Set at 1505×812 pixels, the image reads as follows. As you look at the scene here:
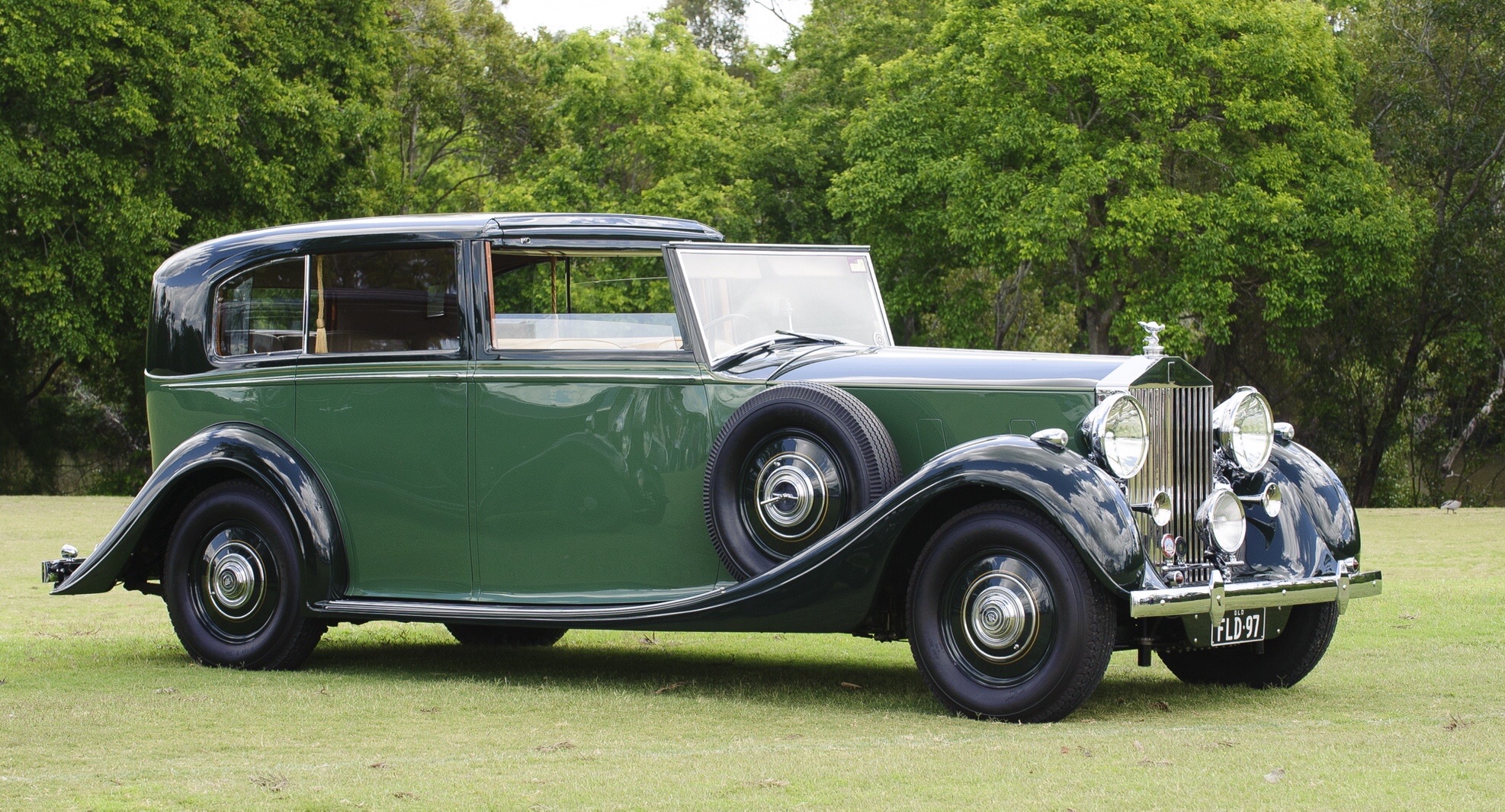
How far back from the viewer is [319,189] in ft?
114

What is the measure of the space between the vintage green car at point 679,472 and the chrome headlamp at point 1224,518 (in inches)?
0.6

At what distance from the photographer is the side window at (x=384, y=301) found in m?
8.12

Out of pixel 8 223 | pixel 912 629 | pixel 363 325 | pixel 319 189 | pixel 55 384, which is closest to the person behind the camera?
pixel 912 629

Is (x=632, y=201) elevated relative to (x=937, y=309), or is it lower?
elevated

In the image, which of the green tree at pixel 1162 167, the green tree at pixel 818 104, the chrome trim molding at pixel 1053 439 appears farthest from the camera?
the green tree at pixel 818 104

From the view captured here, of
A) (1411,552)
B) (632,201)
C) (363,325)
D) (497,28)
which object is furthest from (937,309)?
(363,325)

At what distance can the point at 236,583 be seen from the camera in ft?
27.7

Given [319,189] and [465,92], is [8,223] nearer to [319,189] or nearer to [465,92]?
[319,189]

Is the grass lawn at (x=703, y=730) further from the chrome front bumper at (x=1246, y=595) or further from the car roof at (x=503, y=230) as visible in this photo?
the car roof at (x=503, y=230)

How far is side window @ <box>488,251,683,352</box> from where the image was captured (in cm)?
782

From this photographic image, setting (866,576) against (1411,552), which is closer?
(866,576)

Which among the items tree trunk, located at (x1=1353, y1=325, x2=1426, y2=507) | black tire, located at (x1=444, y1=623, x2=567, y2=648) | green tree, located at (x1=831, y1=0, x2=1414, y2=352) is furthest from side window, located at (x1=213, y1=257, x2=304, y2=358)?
tree trunk, located at (x1=1353, y1=325, x2=1426, y2=507)

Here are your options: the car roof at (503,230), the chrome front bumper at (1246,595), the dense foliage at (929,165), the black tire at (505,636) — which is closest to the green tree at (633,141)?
the dense foliage at (929,165)

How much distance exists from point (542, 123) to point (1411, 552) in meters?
30.1
